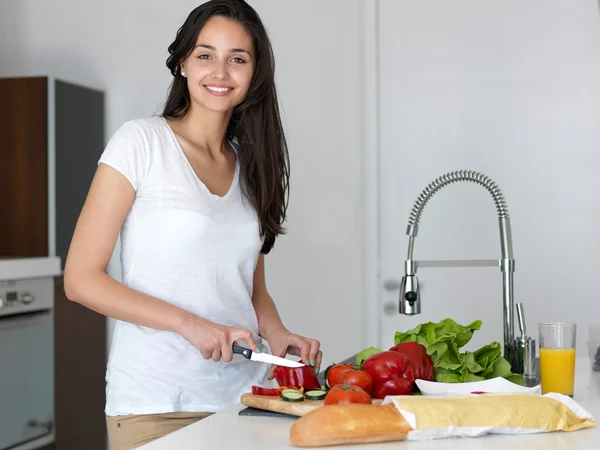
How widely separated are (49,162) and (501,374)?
2163 mm

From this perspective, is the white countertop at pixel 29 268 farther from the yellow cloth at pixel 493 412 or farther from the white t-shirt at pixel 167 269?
the yellow cloth at pixel 493 412

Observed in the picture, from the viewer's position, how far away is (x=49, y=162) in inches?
132

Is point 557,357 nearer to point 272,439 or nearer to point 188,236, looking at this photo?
point 272,439

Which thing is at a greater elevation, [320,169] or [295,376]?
[320,169]

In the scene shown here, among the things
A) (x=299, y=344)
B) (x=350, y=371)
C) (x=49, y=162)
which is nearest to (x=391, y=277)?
(x=49, y=162)

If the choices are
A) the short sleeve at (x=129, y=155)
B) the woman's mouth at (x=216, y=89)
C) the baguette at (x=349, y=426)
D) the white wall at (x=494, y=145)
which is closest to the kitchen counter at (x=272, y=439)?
the baguette at (x=349, y=426)

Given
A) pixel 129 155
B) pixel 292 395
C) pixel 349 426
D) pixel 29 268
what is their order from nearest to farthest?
pixel 349 426
pixel 292 395
pixel 129 155
pixel 29 268

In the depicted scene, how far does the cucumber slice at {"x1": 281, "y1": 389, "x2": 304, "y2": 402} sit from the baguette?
0.66 feet

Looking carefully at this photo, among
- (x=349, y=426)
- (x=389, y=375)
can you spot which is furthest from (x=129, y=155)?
(x=349, y=426)

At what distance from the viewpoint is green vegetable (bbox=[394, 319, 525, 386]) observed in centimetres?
168

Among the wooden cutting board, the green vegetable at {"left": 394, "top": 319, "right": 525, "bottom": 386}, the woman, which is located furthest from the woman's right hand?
the green vegetable at {"left": 394, "top": 319, "right": 525, "bottom": 386}

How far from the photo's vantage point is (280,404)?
146cm

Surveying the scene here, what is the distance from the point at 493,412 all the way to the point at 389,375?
280mm

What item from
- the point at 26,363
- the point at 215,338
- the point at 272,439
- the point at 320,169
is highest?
the point at 320,169
